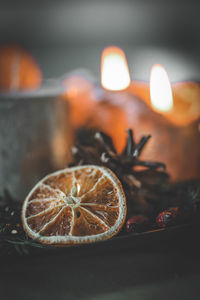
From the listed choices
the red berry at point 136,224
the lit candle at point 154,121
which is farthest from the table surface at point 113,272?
the lit candle at point 154,121

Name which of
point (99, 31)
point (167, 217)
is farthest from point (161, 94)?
point (99, 31)

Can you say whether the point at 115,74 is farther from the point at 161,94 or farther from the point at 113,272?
the point at 113,272

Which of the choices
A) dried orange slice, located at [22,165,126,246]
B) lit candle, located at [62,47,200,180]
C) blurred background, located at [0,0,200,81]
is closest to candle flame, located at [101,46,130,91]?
lit candle, located at [62,47,200,180]

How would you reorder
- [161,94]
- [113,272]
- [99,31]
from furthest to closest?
[99,31] → [161,94] → [113,272]

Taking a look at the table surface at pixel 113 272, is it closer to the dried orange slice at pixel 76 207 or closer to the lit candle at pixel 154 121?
the dried orange slice at pixel 76 207

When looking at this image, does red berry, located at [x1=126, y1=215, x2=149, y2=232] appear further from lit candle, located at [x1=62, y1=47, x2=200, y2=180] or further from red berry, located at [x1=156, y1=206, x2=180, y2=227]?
lit candle, located at [x1=62, y1=47, x2=200, y2=180]
